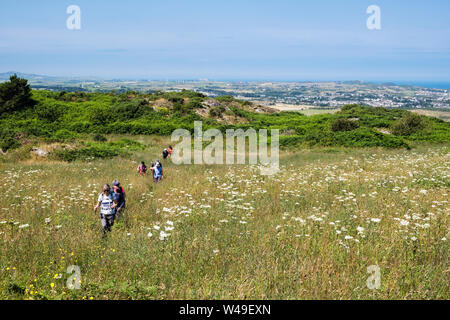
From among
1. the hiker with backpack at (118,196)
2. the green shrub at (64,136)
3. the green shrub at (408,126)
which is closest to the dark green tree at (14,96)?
the green shrub at (64,136)

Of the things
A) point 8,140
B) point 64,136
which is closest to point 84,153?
point 8,140

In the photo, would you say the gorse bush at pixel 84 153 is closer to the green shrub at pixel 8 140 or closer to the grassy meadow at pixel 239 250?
the green shrub at pixel 8 140

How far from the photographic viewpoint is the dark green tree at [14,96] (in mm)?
33531

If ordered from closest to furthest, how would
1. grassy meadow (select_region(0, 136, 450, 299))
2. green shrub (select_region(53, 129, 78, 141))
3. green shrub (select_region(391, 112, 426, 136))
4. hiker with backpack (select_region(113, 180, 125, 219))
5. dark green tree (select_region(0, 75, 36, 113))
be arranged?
grassy meadow (select_region(0, 136, 450, 299))
hiker with backpack (select_region(113, 180, 125, 219))
green shrub (select_region(53, 129, 78, 141))
green shrub (select_region(391, 112, 426, 136))
dark green tree (select_region(0, 75, 36, 113))

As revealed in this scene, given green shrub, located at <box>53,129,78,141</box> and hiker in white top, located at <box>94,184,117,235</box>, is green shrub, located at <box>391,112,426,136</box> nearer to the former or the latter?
hiker in white top, located at <box>94,184,117,235</box>

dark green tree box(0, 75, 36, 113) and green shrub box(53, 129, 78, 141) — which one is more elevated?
dark green tree box(0, 75, 36, 113)

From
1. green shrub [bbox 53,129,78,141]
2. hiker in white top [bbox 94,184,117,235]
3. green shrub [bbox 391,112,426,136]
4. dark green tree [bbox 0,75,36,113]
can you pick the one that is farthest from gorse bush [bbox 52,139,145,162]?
green shrub [bbox 391,112,426,136]

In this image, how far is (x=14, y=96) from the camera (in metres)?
33.9

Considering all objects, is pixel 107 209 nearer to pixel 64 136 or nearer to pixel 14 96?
pixel 64 136

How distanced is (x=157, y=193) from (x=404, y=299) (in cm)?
779

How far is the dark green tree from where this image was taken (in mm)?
33531

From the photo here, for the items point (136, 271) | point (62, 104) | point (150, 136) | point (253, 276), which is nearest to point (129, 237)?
point (136, 271)

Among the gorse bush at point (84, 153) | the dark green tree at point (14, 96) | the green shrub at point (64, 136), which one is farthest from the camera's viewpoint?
the dark green tree at point (14, 96)
